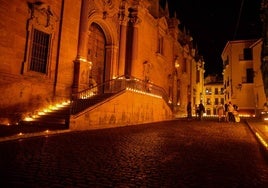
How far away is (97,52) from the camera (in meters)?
19.3

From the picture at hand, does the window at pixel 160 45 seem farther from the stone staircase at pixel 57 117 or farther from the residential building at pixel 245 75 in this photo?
the stone staircase at pixel 57 117

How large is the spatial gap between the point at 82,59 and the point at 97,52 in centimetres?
372

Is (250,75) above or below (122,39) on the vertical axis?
above

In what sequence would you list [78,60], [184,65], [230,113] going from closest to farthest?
[78,60], [230,113], [184,65]

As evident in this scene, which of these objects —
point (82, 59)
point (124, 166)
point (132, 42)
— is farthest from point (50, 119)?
point (132, 42)

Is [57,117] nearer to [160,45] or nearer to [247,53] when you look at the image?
[160,45]

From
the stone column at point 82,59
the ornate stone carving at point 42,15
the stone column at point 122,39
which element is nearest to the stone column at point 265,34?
the stone column at point 122,39

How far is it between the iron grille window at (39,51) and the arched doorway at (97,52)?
4720mm

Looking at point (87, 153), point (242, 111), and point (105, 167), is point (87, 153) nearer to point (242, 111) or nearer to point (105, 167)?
point (105, 167)

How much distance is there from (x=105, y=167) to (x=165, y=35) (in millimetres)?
28387

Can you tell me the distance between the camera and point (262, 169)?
16.7ft

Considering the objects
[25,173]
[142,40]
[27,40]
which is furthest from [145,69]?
[25,173]

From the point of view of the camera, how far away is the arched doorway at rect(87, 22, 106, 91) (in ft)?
61.0

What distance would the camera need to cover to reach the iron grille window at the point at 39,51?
13.1 m
